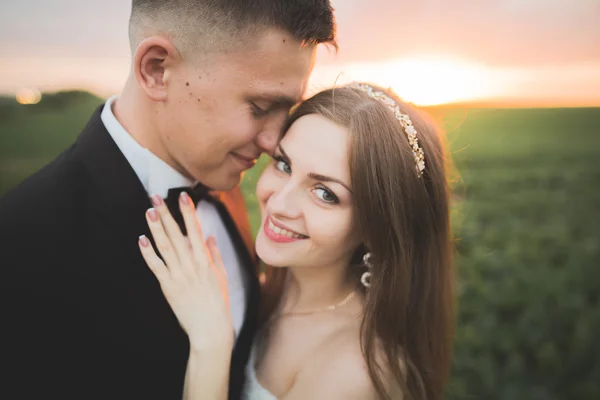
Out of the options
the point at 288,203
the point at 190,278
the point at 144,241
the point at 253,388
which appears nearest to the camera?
the point at 144,241

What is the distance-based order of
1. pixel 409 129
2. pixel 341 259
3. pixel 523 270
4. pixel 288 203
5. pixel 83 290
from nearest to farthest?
pixel 83 290, pixel 288 203, pixel 409 129, pixel 341 259, pixel 523 270

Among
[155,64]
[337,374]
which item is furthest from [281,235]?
[155,64]

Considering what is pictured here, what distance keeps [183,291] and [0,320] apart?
24.1 inches

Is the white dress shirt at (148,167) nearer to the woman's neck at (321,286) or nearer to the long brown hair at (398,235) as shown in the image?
the woman's neck at (321,286)

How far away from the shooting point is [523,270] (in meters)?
5.68

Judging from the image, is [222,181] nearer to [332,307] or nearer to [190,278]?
[190,278]

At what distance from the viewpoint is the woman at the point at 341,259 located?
1.81 meters

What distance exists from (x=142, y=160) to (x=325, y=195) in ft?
2.67

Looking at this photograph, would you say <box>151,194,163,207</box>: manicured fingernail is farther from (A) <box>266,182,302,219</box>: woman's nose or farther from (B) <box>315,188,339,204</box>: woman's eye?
(B) <box>315,188,339,204</box>: woman's eye

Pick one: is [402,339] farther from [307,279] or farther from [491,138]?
[491,138]

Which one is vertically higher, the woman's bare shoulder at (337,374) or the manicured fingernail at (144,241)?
the manicured fingernail at (144,241)

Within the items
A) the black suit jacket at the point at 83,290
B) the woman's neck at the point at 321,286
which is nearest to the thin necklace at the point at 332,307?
the woman's neck at the point at 321,286

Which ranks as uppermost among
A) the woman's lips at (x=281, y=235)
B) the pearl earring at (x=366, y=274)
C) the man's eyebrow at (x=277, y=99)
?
the man's eyebrow at (x=277, y=99)

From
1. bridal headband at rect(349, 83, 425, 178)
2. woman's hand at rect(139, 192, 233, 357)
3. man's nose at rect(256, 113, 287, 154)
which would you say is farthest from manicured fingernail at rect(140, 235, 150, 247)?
bridal headband at rect(349, 83, 425, 178)
